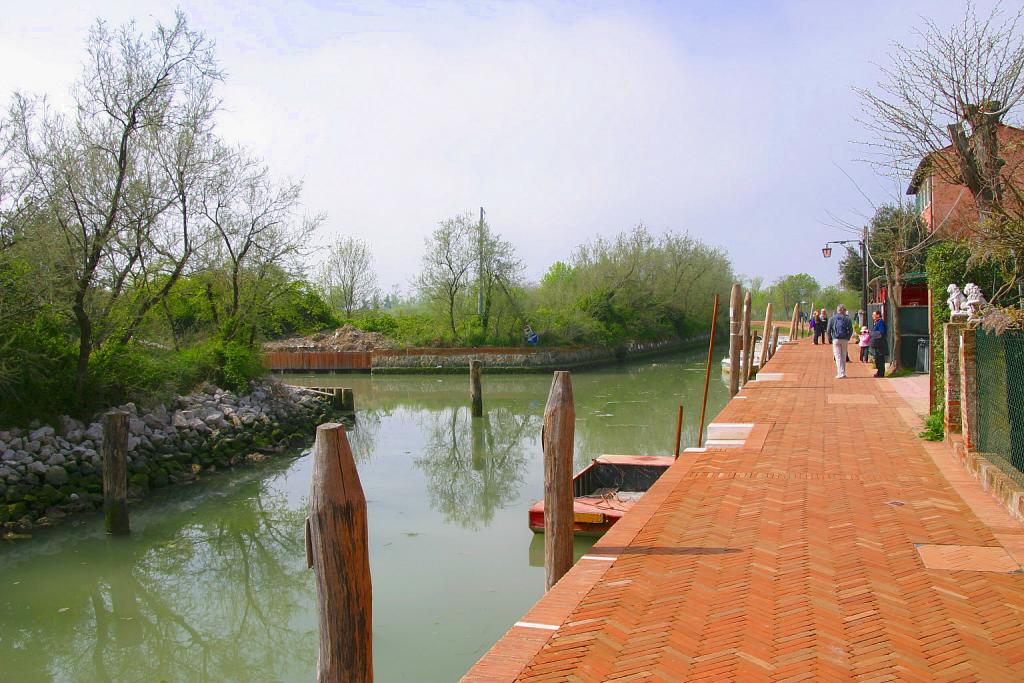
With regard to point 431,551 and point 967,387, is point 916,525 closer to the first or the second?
point 967,387

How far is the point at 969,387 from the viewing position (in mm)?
8609

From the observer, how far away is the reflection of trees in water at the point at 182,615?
784 centimetres

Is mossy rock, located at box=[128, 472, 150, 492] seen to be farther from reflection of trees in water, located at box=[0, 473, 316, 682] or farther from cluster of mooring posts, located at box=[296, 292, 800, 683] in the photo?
cluster of mooring posts, located at box=[296, 292, 800, 683]

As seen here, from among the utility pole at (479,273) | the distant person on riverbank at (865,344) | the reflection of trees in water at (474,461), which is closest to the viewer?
the reflection of trees in water at (474,461)

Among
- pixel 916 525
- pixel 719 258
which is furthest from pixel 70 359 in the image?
pixel 719 258

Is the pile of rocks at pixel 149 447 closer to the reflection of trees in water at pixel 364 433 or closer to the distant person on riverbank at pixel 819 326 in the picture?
the reflection of trees in water at pixel 364 433

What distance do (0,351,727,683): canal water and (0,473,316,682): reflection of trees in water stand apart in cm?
2

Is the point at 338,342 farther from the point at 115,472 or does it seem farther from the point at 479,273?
the point at 115,472

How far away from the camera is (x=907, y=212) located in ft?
72.1

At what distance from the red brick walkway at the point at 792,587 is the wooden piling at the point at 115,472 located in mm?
7753

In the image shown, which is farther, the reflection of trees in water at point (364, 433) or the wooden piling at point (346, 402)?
the wooden piling at point (346, 402)

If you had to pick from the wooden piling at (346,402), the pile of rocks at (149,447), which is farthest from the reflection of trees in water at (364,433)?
the pile of rocks at (149,447)

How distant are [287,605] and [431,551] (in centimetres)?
204

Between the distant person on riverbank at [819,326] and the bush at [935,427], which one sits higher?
the distant person on riverbank at [819,326]
